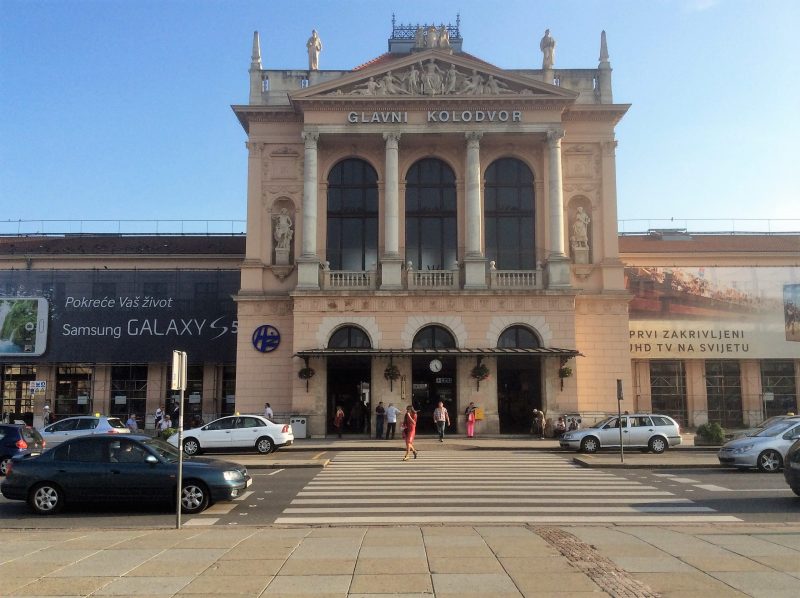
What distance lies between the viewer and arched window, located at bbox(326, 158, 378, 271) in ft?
125

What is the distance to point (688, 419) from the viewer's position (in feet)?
138

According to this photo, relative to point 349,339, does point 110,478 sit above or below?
below

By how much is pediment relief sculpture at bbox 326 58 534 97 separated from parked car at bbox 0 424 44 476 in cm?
2198

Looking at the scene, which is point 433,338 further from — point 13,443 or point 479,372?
point 13,443

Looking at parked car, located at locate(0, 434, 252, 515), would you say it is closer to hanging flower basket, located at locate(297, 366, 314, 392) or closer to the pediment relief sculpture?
hanging flower basket, located at locate(297, 366, 314, 392)

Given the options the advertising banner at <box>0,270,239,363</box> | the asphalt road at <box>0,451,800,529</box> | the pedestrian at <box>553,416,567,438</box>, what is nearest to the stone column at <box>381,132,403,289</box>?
the pedestrian at <box>553,416,567,438</box>

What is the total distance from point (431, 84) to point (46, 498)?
28.1 m

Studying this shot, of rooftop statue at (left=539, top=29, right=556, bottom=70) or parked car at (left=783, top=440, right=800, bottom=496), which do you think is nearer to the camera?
parked car at (left=783, top=440, right=800, bottom=496)

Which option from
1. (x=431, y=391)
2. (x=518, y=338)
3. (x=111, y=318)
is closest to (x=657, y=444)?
(x=518, y=338)

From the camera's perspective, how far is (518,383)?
3612cm

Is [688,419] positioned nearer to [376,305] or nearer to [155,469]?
[376,305]

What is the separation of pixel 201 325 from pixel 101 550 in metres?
35.4

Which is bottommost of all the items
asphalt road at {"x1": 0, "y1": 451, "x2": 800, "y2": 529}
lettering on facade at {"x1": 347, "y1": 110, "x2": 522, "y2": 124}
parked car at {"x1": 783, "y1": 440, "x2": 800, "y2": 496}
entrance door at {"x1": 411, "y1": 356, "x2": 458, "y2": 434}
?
asphalt road at {"x1": 0, "y1": 451, "x2": 800, "y2": 529}

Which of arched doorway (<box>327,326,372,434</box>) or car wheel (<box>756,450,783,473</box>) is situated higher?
arched doorway (<box>327,326,372,434</box>)
